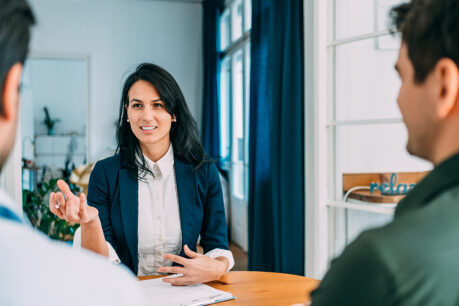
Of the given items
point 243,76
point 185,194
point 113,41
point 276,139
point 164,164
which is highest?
point 113,41

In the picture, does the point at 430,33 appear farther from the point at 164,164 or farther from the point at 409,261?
the point at 164,164

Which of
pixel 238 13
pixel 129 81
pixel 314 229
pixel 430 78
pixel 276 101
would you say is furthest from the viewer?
pixel 238 13

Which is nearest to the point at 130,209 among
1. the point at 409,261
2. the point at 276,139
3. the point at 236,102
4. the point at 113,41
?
the point at 409,261

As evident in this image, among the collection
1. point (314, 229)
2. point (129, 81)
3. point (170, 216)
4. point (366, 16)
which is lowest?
point (314, 229)

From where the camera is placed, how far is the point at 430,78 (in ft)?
1.71

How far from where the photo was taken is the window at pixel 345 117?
6.87 feet

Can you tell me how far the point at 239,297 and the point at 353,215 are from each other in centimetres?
126

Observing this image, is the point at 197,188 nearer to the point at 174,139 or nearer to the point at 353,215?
the point at 174,139

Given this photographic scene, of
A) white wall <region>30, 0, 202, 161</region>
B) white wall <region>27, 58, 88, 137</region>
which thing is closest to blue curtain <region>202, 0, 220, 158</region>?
white wall <region>30, 0, 202, 161</region>

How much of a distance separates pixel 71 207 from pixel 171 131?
74 cm

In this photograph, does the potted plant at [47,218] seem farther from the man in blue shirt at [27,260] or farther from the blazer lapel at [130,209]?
the man in blue shirt at [27,260]

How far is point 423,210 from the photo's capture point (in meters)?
0.43

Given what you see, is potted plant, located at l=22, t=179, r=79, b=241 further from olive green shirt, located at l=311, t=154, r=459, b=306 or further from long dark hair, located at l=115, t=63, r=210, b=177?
olive green shirt, located at l=311, t=154, r=459, b=306

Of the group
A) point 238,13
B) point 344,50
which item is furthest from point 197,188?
point 238,13
